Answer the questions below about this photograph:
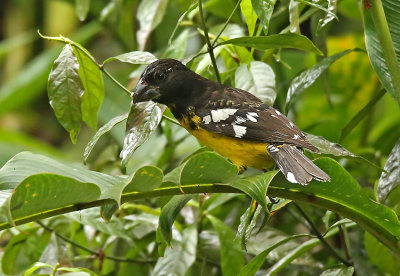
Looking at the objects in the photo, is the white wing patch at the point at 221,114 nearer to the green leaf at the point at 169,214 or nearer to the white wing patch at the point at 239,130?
the white wing patch at the point at 239,130

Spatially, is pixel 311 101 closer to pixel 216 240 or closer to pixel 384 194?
pixel 216 240

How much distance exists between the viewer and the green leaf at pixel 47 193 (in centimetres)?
112

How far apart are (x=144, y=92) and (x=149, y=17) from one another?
0.40 meters

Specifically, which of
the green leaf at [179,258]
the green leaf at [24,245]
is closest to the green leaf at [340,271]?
the green leaf at [179,258]

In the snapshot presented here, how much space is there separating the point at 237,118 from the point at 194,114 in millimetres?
143

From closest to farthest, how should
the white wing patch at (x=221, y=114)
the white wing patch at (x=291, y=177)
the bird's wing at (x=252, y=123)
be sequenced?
the white wing patch at (x=291, y=177)
the bird's wing at (x=252, y=123)
the white wing patch at (x=221, y=114)

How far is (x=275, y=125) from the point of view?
1.68 metres

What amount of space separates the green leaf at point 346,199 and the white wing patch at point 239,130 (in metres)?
0.35

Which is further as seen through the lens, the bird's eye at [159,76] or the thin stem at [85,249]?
the thin stem at [85,249]

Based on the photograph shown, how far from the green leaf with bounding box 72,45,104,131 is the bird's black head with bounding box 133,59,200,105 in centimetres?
10

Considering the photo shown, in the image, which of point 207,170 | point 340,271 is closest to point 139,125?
point 207,170

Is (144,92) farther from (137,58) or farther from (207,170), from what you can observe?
(207,170)

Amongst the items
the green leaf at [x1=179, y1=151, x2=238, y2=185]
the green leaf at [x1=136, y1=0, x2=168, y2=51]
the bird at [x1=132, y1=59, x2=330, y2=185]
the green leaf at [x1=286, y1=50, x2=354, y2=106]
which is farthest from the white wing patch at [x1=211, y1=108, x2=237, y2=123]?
the green leaf at [x1=179, y1=151, x2=238, y2=185]

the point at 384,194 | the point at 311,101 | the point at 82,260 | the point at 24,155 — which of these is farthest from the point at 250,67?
the point at 311,101
